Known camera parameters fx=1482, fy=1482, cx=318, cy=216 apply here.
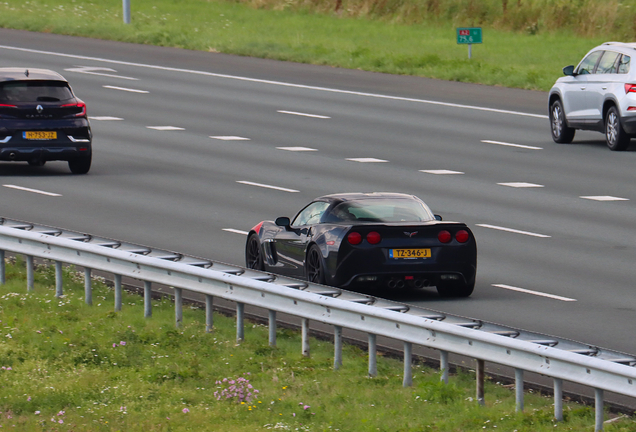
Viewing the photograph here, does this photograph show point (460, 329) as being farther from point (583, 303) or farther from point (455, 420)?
point (583, 303)

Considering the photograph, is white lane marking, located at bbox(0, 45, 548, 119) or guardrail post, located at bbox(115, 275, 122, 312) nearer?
guardrail post, located at bbox(115, 275, 122, 312)

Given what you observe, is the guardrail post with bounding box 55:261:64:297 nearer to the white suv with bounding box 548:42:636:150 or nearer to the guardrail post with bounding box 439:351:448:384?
the guardrail post with bounding box 439:351:448:384

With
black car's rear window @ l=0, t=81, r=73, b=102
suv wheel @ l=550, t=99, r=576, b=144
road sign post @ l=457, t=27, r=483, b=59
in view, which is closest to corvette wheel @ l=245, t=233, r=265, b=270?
black car's rear window @ l=0, t=81, r=73, b=102

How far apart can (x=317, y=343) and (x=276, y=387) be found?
2.00 m

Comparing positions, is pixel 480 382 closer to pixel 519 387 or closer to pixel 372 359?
pixel 519 387

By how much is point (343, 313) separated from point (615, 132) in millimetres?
17761

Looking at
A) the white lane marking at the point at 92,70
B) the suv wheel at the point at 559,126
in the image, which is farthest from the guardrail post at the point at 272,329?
the white lane marking at the point at 92,70

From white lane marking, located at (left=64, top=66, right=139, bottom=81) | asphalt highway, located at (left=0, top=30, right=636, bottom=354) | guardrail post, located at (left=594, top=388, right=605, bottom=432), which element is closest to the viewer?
guardrail post, located at (left=594, top=388, right=605, bottom=432)

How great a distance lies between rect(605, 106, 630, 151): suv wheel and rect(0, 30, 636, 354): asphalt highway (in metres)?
0.23

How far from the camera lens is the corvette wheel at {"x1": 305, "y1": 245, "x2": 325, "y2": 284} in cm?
1511

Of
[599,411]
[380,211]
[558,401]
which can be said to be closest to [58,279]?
[380,211]

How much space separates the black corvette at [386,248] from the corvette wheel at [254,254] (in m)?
0.79

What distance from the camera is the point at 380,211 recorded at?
15555 mm

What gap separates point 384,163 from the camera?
27312 mm
